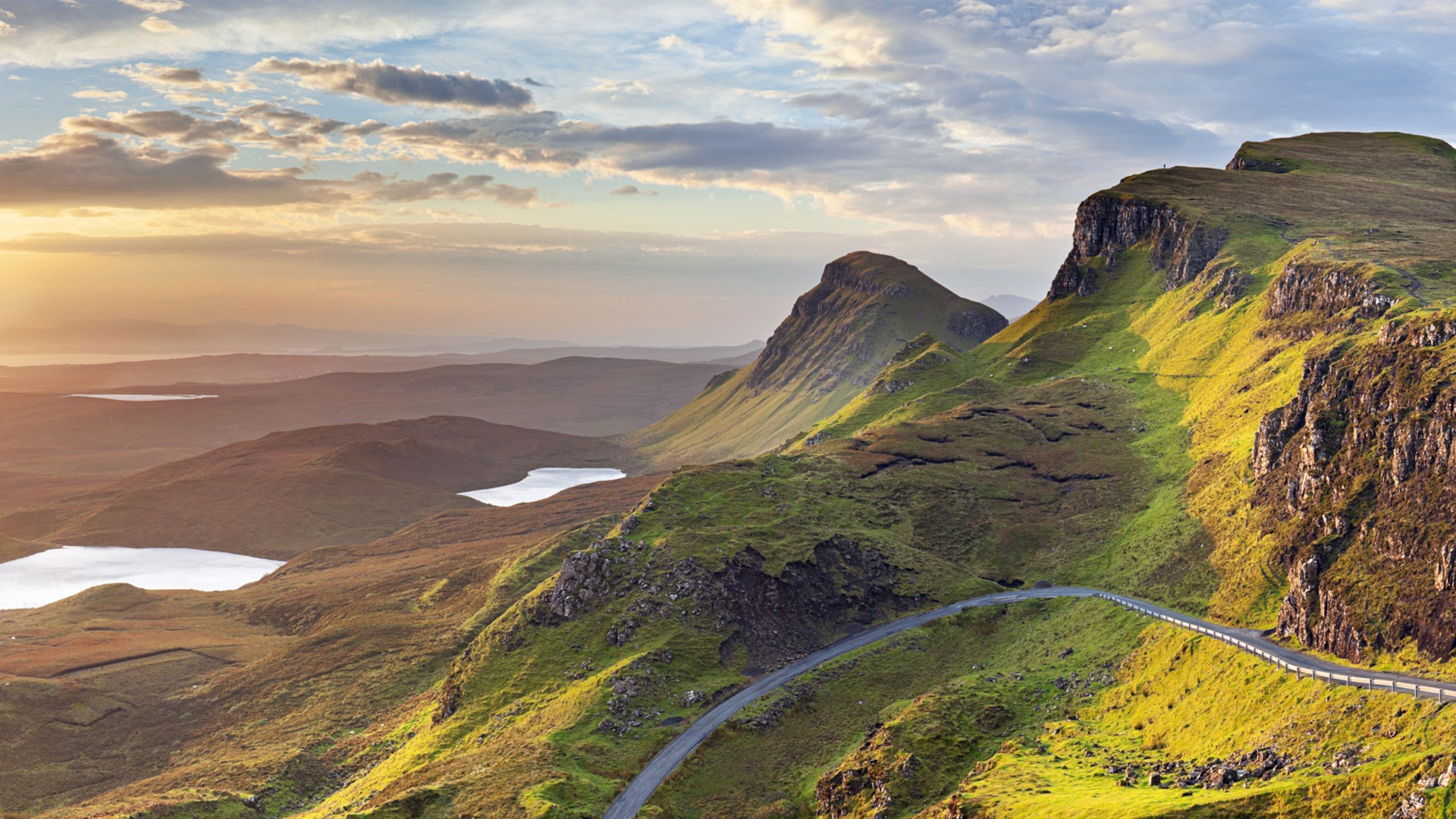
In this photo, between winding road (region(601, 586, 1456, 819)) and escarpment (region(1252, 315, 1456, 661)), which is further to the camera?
escarpment (region(1252, 315, 1456, 661))

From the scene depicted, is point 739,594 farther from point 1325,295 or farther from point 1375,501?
point 1325,295

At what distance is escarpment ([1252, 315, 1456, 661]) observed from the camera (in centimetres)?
7456

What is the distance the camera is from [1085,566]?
12838 centimetres

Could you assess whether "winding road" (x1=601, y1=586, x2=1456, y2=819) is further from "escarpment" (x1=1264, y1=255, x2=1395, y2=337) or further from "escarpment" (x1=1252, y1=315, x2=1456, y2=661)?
"escarpment" (x1=1264, y1=255, x2=1395, y2=337)

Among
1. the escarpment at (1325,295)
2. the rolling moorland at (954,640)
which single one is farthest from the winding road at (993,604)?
the escarpment at (1325,295)

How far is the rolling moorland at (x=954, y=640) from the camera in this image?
7269 cm

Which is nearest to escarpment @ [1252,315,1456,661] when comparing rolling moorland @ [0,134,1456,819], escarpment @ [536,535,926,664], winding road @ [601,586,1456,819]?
rolling moorland @ [0,134,1456,819]

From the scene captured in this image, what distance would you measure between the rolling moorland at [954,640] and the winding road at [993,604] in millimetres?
1661

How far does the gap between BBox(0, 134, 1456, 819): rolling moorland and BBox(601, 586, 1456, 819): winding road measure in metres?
1.66

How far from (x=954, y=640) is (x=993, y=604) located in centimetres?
1031

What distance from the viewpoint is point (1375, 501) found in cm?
8612

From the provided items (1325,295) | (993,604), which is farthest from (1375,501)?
(1325,295)

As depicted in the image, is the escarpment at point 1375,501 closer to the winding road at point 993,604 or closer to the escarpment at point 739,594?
the winding road at point 993,604

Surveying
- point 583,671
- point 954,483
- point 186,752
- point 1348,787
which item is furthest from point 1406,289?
point 186,752
